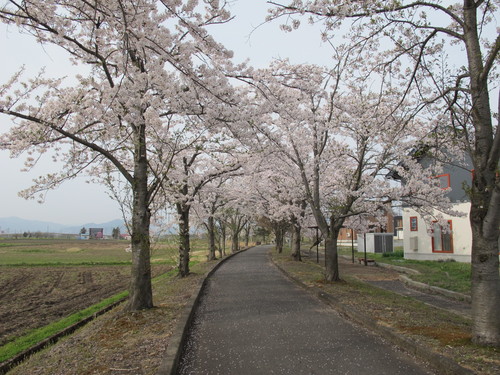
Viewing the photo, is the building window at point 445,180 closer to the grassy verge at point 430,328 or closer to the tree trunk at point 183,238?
the grassy verge at point 430,328

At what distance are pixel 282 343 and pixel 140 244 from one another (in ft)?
13.2

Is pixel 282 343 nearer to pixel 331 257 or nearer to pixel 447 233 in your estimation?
pixel 331 257

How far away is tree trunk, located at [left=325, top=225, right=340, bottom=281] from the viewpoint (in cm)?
1280

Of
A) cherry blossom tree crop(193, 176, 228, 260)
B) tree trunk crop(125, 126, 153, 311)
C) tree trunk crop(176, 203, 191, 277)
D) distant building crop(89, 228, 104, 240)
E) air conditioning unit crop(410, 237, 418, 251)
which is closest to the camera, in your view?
tree trunk crop(125, 126, 153, 311)

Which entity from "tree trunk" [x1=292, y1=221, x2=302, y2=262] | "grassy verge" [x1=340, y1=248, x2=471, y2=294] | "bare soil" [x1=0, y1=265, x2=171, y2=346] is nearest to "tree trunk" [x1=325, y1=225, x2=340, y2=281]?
"grassy verge" [x1=340, y1=248, x2=471, y2=294]

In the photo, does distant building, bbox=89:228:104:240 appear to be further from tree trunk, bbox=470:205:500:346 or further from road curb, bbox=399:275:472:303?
tree trunk, bbox=470:205:500:346

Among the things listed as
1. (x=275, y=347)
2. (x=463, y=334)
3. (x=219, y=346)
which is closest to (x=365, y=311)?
(x=463, y=334)

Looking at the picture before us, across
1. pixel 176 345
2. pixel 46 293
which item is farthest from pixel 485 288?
pixel 46 293

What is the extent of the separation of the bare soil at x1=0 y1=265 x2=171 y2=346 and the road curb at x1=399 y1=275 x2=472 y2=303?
40.4 ft

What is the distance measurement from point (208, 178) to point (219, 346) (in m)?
11.8

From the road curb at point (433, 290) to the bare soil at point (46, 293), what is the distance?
485 inches

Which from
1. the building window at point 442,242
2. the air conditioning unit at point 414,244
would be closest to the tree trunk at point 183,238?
the building window at point 442,242

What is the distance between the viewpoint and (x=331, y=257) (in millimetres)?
12898

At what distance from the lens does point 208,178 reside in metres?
17.2
